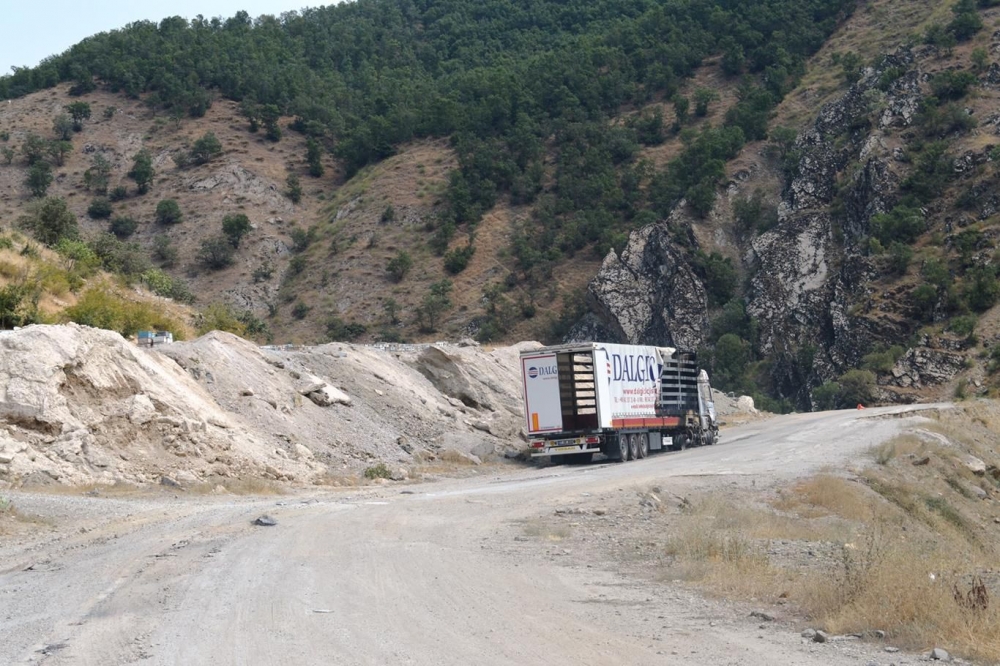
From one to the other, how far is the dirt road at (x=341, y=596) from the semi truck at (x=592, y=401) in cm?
1155

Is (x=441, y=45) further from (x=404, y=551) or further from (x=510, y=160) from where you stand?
(x=404, y=551)

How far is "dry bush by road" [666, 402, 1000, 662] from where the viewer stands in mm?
8633

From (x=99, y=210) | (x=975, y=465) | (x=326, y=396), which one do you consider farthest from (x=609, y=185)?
(x=326, y=396)

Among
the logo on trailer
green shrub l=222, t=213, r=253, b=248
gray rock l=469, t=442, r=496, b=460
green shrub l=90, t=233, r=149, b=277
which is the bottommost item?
gray rock l=469, t=442, r=496, b=460

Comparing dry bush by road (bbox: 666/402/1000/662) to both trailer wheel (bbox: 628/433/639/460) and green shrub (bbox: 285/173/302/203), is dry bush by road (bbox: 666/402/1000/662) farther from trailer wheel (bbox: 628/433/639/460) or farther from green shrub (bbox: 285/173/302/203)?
green shrub (bbox: 285/173/302/203)

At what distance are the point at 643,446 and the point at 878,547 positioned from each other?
850 inches

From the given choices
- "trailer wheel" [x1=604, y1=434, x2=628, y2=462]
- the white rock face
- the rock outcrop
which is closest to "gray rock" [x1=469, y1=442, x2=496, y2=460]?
"trailer wheel" [x1=604, y1=434, x2=628, y2=462]

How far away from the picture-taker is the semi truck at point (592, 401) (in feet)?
98.9

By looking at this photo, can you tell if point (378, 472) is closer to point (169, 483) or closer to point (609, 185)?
point (169, 483)

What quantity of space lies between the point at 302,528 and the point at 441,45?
12858 cm

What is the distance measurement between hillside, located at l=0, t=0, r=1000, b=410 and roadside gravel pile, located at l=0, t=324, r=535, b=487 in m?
21.4

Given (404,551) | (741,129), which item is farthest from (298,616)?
(741,129)

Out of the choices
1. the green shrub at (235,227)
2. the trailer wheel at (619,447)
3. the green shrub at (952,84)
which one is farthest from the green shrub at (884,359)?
the green shrub at (235,227)

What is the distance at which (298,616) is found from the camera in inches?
357
